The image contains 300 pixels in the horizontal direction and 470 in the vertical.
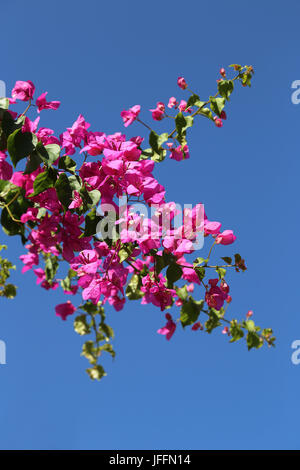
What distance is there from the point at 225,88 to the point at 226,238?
78 cm

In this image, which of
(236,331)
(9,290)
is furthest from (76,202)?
(9,290)

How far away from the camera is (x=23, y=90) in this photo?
51.1 inches

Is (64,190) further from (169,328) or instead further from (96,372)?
(96,372)

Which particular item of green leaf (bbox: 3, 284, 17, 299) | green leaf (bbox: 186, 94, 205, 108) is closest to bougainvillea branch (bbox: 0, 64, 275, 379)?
green leaf (bbox: 186, 94, 205, 108)

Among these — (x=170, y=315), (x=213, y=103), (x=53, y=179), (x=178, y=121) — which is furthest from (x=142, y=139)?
(x=170, y=315)

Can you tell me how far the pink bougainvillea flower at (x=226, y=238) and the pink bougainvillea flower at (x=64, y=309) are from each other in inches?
68.1

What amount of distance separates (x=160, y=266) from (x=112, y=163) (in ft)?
1.14

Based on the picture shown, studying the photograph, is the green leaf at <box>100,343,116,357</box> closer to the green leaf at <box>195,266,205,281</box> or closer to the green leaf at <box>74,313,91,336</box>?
the green leaf at <box>74,313,91,336</box>

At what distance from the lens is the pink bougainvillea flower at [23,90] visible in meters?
1.29

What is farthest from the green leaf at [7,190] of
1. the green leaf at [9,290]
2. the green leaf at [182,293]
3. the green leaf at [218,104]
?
the green leaf at [9,290]

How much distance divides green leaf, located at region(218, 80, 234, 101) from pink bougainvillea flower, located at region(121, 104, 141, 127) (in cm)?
38

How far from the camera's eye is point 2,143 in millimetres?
1144

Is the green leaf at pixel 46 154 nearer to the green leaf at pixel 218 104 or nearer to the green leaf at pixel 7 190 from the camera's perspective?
the green leaf at pixel 7 190

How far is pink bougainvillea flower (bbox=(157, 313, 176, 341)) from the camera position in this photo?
2207 millimetres
